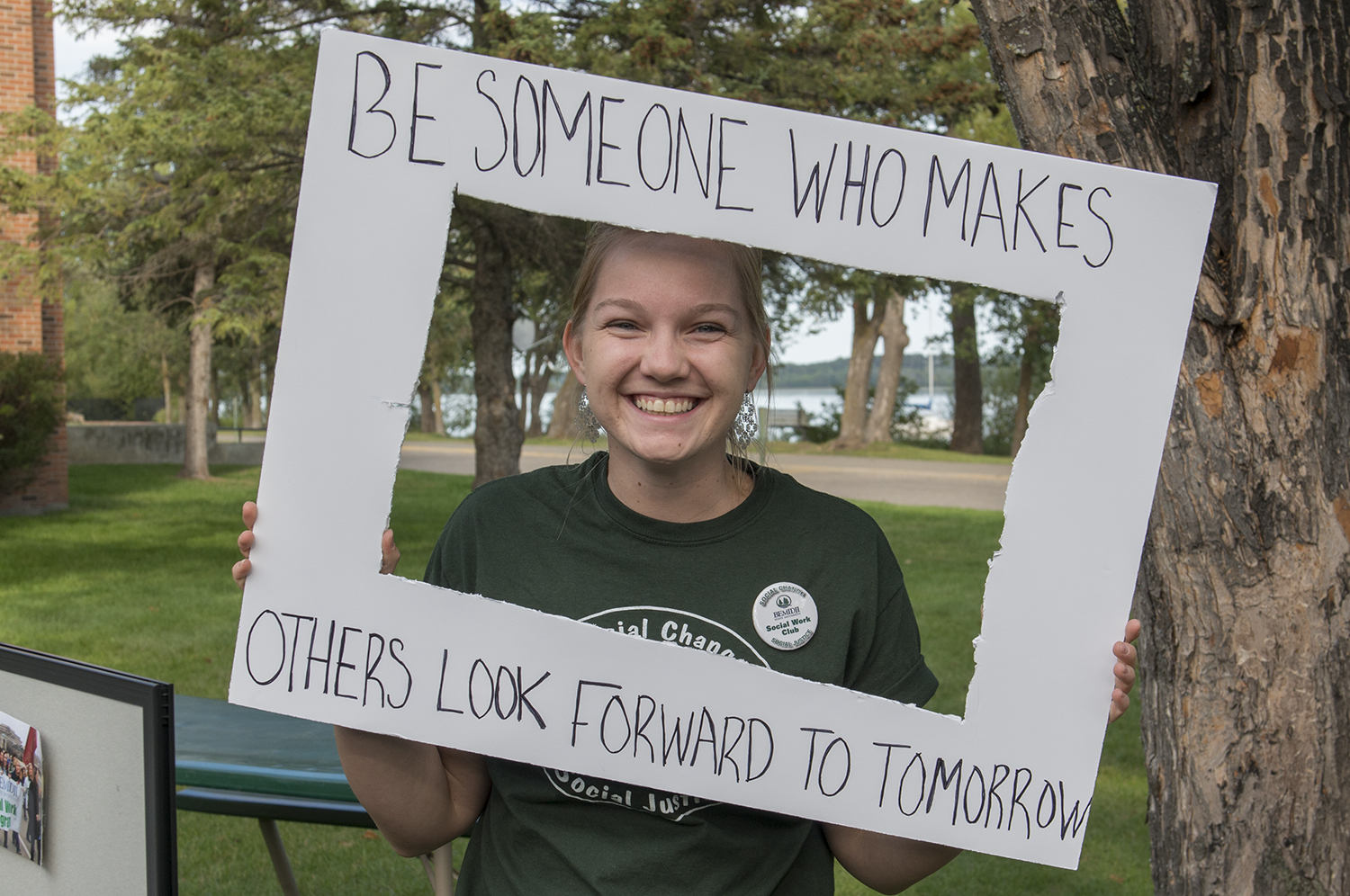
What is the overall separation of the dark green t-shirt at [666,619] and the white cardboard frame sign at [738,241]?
70mm

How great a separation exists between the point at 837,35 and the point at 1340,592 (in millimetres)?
8833

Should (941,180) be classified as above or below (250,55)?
below

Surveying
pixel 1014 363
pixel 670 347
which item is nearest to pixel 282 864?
pixel 670 347

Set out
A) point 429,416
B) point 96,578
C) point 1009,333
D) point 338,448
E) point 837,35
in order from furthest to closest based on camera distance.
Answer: point 429,416 → point 1009,333 → point 837,35 → point 96,578 → point 338,448

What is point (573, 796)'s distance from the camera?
157 cm

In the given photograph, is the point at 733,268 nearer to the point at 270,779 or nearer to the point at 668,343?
the point at 668,343

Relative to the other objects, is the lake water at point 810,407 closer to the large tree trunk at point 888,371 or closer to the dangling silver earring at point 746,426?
the large tree trunk at point 888,371

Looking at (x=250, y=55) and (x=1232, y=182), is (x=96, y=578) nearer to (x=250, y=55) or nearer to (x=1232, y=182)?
(x=250, y=55)

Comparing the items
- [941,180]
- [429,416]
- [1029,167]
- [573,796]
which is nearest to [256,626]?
[573,796]

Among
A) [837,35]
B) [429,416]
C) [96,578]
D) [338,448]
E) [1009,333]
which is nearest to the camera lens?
[338,448]

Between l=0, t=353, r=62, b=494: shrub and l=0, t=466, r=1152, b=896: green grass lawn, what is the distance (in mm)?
639

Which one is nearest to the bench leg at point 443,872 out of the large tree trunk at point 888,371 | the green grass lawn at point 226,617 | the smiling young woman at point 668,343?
the smiling young woman at point 668,343

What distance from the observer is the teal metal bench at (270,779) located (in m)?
2.67

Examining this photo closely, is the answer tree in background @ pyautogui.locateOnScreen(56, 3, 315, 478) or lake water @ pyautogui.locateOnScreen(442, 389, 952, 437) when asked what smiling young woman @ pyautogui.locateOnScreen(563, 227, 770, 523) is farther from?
lake water @ pyautogui.locateOnScreen(442, 389, 952, 437)
